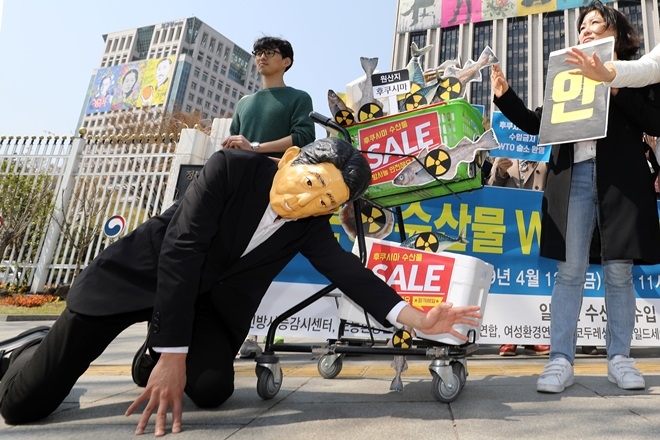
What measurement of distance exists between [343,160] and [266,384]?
Result: 3.13ft

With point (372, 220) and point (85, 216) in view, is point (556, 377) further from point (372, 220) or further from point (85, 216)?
point (85, 216)

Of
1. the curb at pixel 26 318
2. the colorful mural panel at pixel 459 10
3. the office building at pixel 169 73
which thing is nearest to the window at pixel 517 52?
the colorful mural panel at pixel 459 10

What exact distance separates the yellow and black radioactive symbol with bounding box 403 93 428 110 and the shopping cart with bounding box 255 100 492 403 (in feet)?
0.42

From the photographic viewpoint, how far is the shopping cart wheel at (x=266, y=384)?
182cm

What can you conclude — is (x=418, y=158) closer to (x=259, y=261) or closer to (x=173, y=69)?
(x=259, y=261)

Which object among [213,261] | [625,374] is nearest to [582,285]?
[625,374]

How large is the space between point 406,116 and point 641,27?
2427 inches

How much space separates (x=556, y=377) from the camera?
1.93 metres

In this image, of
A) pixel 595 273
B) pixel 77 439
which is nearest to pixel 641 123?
pixel 595 273

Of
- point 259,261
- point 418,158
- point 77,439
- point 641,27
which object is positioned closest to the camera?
point 77,439

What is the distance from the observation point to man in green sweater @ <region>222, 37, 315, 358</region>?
2.64m

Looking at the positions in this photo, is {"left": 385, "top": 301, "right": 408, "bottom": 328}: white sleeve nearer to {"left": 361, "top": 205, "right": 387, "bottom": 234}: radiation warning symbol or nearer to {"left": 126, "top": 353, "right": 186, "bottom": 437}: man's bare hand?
{"left": 126, "top": 353, "right": 186, "bottom": 437}: man's bare hand

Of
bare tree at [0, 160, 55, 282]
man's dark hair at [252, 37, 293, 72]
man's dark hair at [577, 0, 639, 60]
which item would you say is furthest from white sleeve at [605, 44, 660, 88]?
bare tree at [0, 160, 55, 282]

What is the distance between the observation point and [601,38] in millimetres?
Answer: 2225
